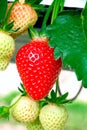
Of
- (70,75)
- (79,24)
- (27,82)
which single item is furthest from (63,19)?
(70,75)

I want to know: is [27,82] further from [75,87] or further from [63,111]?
[75,87]

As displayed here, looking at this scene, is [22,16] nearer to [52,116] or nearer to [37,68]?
[37,68]

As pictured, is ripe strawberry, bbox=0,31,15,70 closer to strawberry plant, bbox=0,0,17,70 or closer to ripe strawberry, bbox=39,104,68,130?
strawberry plant, bbox=0,0,17,70

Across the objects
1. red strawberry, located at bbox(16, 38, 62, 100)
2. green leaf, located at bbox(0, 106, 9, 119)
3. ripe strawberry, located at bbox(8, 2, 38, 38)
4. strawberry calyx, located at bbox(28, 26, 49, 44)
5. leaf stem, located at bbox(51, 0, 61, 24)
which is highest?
leaf stem, located at bbox(51, 0, 61, 24)

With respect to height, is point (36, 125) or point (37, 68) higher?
point (37, 68)

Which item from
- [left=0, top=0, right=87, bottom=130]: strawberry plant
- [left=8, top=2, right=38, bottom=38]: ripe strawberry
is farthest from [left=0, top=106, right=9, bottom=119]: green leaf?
[left=8, top=2, right=38, bottom=38]: ripe strawberry

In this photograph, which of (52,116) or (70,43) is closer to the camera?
(70,43)

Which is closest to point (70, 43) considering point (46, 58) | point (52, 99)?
point (46, 58)
